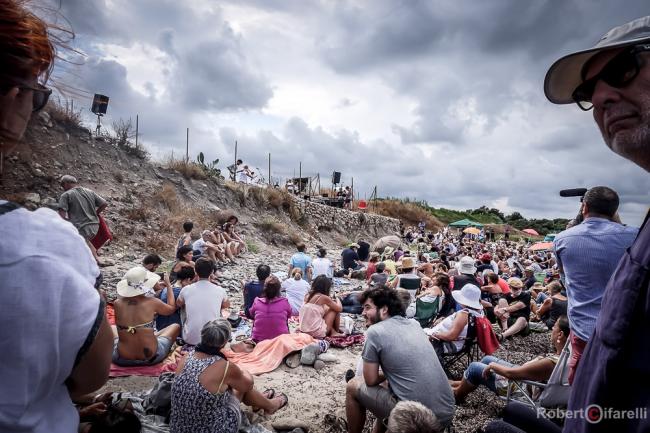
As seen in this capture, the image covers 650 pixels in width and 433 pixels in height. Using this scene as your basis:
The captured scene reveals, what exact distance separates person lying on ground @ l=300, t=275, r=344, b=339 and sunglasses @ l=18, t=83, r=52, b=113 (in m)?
5.23

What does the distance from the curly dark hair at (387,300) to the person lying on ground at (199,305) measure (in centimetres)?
247

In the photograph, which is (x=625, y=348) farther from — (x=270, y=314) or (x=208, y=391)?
(x=270, y=314)

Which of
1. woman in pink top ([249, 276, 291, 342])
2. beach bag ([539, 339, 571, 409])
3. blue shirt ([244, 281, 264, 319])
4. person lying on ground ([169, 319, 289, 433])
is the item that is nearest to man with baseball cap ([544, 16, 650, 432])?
beach bag ([539, 339, 571, 409])

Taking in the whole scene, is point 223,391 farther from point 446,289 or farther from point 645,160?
point 446,289

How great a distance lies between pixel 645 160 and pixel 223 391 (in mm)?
3070

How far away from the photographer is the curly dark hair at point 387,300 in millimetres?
3402

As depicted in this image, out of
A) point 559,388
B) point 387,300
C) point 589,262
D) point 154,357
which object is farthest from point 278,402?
point 589,262

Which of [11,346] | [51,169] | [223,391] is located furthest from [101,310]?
[51,169]

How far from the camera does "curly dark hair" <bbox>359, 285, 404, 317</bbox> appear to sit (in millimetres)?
3402

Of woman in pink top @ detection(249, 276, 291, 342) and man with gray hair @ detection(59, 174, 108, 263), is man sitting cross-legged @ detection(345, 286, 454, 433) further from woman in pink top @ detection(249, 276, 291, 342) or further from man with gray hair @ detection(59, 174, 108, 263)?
man with gray hair @ detection(59, 174, 108, 263)

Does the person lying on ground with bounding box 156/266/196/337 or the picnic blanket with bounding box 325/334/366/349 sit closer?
the person lying on ground with bounding box 156/266/196/337

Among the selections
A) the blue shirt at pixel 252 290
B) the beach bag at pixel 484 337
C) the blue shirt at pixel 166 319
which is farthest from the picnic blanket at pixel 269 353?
the beach bag at pixel 484 337

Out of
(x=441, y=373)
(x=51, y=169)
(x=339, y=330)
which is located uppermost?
(x=51, y=169)

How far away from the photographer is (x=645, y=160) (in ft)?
3.12
